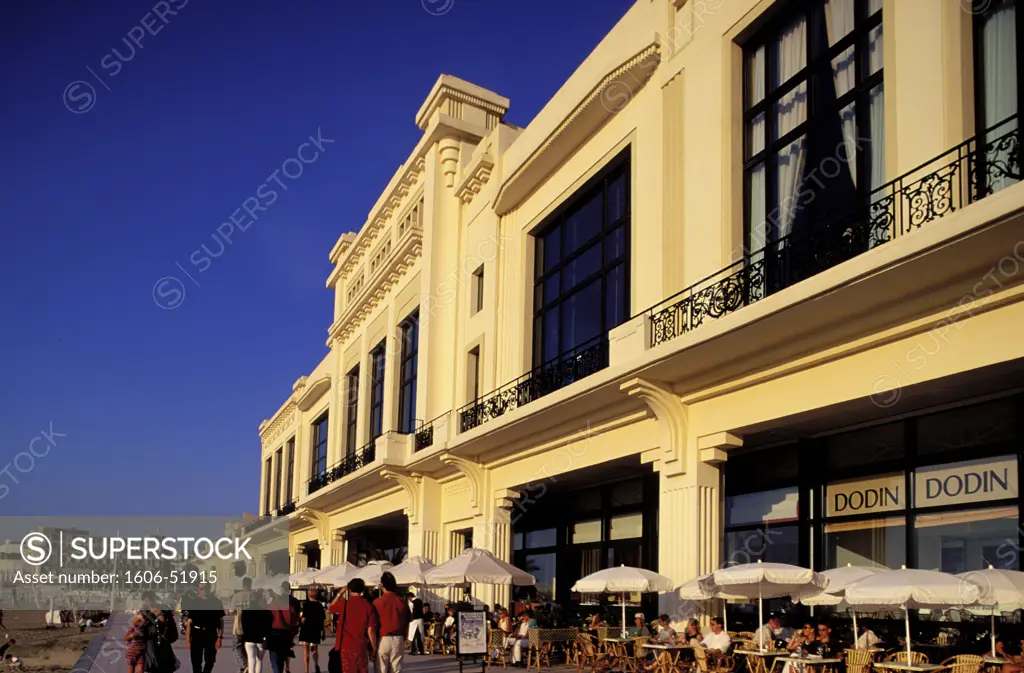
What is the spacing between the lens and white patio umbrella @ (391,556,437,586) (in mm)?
20953

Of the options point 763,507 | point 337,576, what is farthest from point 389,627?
point 337,576

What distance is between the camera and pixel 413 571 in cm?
2138

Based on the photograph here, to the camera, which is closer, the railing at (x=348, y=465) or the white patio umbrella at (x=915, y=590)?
the white patio umbrella at (x=915, y=590)

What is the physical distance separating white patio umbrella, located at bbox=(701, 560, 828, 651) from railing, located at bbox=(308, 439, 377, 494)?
1702 centimetres

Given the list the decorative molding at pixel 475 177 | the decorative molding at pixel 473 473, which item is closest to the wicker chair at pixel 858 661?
the decorative molding at pixel 473 473

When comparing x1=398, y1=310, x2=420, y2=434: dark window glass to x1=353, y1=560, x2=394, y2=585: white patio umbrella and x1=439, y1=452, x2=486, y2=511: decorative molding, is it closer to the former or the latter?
x1=353, y1=560, x2=394, y2=585: white patio umbrella

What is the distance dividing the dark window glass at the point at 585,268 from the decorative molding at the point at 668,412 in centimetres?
297

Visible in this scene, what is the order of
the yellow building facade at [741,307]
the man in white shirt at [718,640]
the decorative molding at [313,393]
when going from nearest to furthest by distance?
the yellow building facade at [741,307] < the man in white shirt at [718,640] < the decorative molding at [313,393]

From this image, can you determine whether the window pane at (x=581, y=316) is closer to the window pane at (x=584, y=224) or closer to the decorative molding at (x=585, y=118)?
the window pane at (x=584, y=224)

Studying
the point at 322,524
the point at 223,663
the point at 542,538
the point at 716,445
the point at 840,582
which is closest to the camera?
the point at 840,582

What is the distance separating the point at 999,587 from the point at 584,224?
11.6m

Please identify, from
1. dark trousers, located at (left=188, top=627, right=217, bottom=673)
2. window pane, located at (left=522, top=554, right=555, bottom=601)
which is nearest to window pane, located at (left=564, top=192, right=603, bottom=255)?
window pane, located at (left=522, top=554, right=555, bottom=601)

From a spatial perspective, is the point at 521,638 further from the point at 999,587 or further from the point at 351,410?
the point at 351,410

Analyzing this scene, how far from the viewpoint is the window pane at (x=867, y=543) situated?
13195mm
